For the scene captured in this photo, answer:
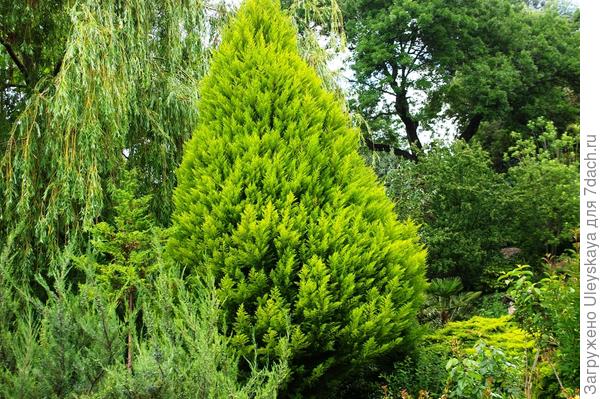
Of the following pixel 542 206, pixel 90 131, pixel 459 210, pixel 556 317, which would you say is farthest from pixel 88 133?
pixel 542 206

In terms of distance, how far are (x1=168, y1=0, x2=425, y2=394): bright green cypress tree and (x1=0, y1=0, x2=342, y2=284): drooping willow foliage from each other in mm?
1286

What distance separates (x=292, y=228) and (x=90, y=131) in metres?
2.28

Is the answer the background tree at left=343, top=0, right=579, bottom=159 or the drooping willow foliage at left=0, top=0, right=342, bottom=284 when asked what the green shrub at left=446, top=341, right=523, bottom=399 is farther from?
the background tree at left=343, top=0, right=579, bottom=159

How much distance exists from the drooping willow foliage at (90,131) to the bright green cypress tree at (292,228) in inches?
50.6

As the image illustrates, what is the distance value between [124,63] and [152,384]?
12.5ft

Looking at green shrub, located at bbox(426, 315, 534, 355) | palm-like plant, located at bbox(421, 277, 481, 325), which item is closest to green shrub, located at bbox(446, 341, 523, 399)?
green shrub, located at bbox(426, 315, 534, 355)

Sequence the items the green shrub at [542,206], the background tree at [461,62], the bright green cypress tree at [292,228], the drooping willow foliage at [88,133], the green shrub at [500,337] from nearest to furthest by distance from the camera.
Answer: the bright green cypress tree at [292,228] → the green shrub at [500,337] → the drooping willow foliage at [88,133] → the green shrub at [542,206] → the background tree at [461,62]

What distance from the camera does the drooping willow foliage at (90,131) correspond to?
4.88m

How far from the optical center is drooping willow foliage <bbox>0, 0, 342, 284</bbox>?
4.88 m

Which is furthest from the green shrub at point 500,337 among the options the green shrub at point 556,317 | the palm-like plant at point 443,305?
the palm-like plant at point 443,305

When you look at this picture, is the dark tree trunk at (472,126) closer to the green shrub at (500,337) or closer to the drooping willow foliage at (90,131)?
the green shrub at (500,337)

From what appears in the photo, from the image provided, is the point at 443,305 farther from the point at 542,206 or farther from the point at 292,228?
the point at 292,228

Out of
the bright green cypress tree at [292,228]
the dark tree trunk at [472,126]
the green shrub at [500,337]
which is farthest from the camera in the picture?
the dark tree trunk at [472,126]

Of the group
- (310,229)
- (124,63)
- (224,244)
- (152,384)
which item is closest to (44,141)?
(124,63)
